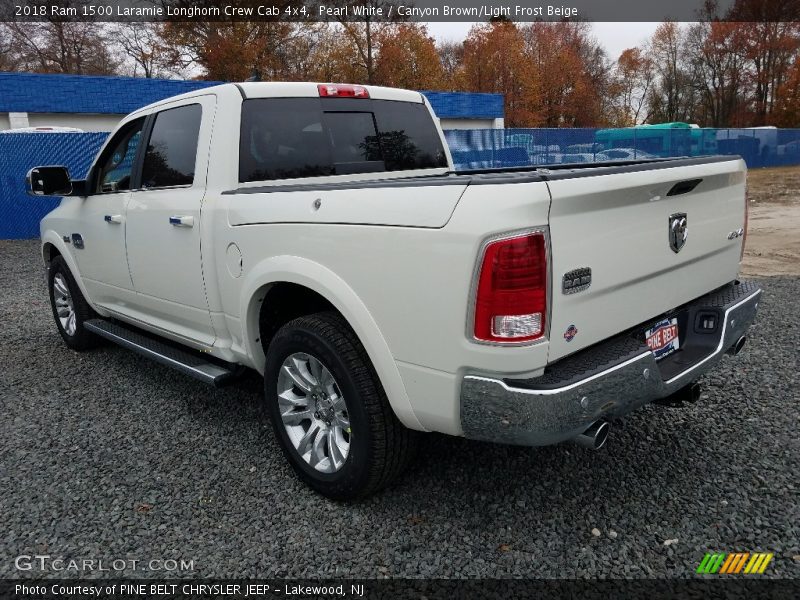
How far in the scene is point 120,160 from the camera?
14.4 ft

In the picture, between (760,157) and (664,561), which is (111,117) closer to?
(664,561)

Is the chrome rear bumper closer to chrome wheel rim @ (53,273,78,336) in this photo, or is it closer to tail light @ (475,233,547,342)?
tail light @ (475,233,547,342)

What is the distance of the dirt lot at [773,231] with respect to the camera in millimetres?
9078

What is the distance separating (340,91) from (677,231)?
2.14 m

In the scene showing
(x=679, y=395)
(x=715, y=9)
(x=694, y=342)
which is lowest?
(x=679, y=395)

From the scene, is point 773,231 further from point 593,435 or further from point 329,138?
point 593,435

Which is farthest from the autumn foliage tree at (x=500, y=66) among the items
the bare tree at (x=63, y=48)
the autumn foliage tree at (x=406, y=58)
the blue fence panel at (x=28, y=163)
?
the blue fence panel at (x=28, y=163)

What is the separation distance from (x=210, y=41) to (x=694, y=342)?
36487mm

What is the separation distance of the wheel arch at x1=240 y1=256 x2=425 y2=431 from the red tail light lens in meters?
1.32

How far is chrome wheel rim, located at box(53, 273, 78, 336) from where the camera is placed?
5.43 meters

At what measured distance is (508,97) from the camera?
50531 millimetres

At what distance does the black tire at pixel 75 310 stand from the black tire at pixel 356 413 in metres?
3.03

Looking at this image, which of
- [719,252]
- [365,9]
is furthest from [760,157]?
[719,252]

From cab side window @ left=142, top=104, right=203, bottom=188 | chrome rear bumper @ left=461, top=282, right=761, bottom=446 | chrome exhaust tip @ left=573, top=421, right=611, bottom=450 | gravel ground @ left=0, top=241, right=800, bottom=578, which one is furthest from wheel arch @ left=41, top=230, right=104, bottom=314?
chrome exhaust tip @ left=573, top=421, right=611, bottom=450
